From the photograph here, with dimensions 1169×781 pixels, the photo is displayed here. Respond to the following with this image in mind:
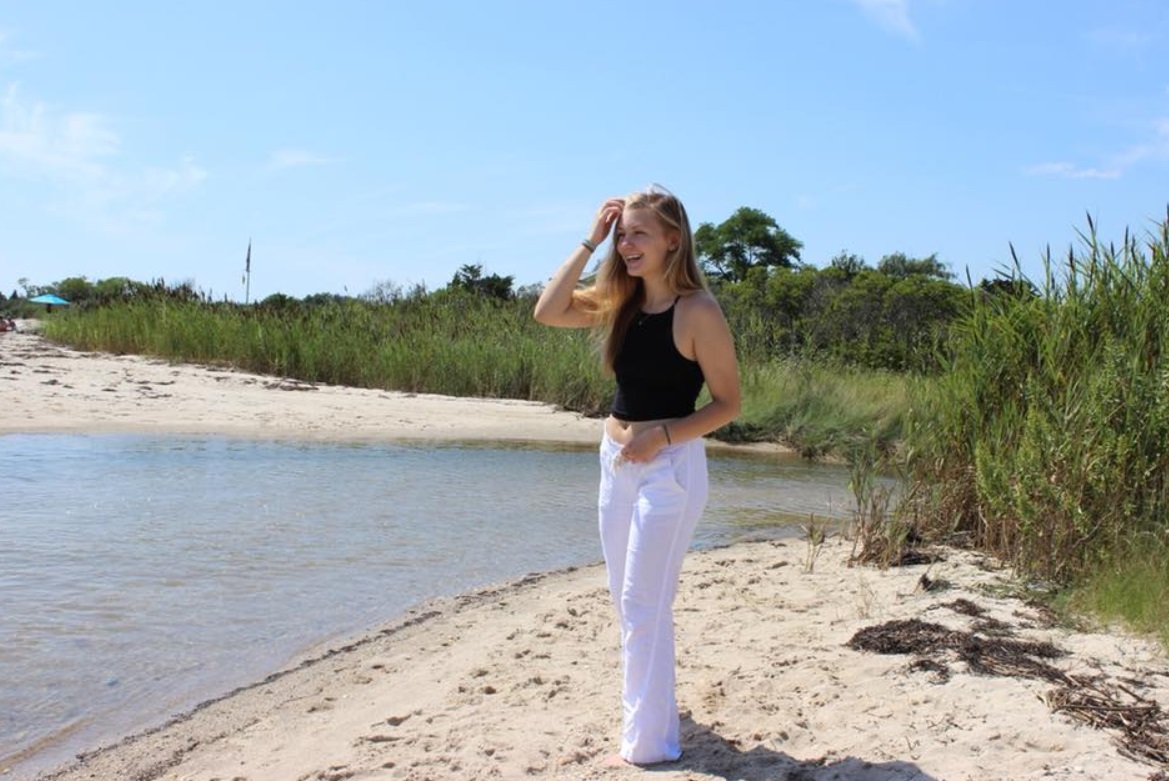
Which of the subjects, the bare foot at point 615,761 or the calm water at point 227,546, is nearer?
the bare foot at point 615,761

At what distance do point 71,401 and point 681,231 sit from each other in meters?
13.9

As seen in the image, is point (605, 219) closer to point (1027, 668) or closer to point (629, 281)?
point (629, 281)

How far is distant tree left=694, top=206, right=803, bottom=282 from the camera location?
51875 millimetres

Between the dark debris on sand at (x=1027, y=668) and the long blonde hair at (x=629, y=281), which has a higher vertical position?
the long blonde hair at (x=629, y=281)

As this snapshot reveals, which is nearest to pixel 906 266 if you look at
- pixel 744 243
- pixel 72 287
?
pixel 744 243

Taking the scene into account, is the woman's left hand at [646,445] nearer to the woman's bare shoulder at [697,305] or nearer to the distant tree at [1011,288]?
the woman's bare shoulder at [697,305]

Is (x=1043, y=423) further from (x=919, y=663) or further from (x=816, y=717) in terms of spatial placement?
(x=816, y=717)

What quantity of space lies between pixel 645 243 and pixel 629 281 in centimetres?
21

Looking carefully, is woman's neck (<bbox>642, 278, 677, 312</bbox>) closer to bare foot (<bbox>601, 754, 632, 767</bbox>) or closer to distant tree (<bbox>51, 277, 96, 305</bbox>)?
bare foot (<bbox>601, 754, 632, 767</bbox>)

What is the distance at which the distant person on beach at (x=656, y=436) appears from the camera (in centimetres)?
353

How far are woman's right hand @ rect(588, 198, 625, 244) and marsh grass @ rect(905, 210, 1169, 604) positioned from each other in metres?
3.16

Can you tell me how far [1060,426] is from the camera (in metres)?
6.26

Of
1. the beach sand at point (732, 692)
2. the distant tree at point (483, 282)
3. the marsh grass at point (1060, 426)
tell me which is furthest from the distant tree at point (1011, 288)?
the distant tree at point (483, 282)

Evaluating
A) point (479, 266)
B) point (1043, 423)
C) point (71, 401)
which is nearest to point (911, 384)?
point (1043, 423)
